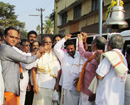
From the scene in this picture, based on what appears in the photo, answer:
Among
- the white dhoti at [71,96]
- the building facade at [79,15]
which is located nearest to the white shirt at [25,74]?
the white dhoti at [71,96]

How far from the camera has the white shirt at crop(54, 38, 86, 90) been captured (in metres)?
3.22

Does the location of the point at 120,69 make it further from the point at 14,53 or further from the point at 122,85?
the point at 14,53

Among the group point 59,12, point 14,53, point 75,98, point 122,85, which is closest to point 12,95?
point 14,53

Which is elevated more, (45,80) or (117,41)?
(117,41)

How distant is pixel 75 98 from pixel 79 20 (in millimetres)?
12533

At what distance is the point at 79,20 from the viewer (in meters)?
15.1

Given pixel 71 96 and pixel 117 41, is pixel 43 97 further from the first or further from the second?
pixel 117 41

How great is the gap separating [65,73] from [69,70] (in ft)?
0.37

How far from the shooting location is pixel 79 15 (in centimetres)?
1543

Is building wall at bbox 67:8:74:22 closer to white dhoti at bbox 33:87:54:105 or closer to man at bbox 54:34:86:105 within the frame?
man at bbox 54:34:86:105

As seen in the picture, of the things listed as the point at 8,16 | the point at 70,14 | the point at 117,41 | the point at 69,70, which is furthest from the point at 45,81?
the point at 8,16

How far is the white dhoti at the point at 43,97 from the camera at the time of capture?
327 cm

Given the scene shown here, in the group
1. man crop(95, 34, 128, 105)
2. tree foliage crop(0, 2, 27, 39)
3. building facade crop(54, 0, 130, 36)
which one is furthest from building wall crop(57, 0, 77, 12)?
man crop(95, 34, 128, 105)

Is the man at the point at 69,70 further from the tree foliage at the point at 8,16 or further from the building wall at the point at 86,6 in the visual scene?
the tree foliage at the point at 8,16
